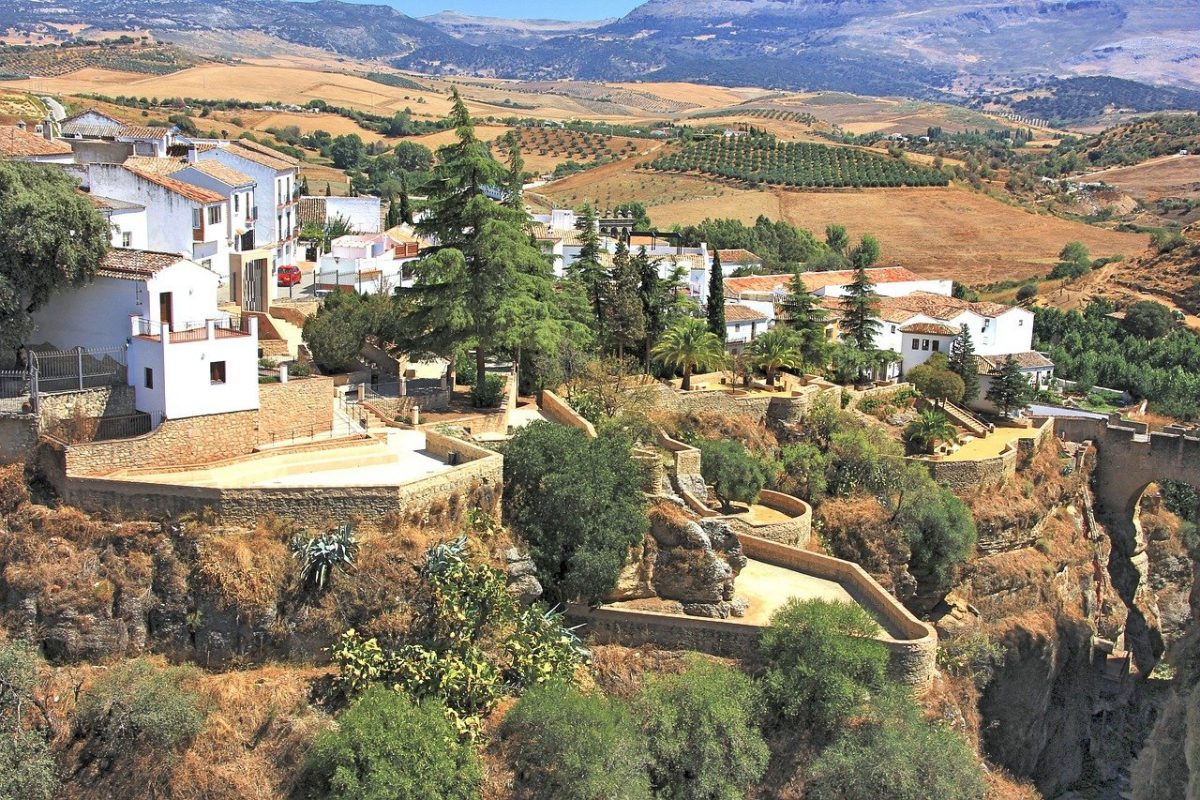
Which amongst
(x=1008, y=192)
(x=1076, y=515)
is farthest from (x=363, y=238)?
(x=1008, y=192)

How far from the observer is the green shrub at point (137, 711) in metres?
21.2

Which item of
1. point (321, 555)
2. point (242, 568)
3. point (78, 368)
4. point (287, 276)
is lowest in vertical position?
point (242, 568)

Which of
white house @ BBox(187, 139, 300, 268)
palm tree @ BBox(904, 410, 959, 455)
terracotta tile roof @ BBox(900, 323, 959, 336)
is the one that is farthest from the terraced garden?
palm tree @ BBox(904, 410, 959, 455)

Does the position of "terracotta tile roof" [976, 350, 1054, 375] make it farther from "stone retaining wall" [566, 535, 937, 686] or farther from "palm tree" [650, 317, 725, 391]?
"stone retaining wall" [566, 535, 937, 686]

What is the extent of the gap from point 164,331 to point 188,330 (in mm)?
1286

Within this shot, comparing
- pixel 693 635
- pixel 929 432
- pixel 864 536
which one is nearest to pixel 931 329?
pixel 929 432

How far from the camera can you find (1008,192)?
10994cm

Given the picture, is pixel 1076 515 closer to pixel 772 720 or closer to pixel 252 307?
pixel 772 720

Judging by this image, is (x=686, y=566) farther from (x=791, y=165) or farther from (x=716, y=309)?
(x=791, y=165)

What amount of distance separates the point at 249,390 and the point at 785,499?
43.3ft

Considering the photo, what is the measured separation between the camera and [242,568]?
23016mm

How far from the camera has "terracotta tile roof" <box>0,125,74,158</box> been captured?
3169 centimetres

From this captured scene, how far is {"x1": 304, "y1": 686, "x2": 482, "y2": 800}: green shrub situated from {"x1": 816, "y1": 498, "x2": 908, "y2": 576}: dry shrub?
13.4m

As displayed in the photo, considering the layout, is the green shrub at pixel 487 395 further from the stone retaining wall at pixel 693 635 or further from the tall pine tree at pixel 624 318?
the stone retaining wall at pixel 693 635
